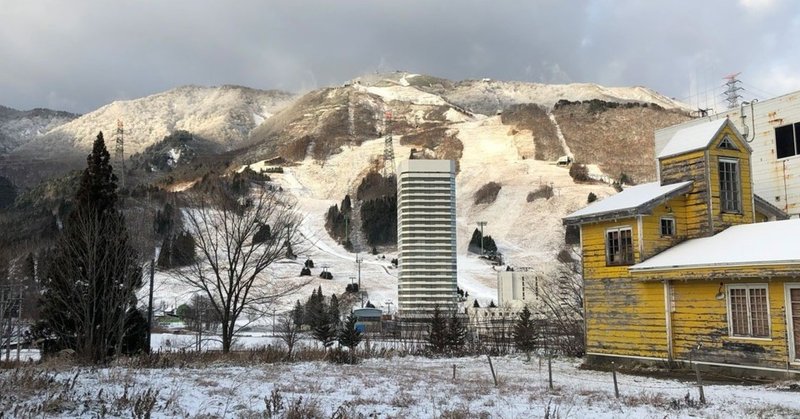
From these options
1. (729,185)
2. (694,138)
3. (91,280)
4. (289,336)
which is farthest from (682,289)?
(91,280)

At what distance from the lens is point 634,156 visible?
138 meters

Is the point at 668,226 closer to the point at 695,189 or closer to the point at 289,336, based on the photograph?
the point at 695,189

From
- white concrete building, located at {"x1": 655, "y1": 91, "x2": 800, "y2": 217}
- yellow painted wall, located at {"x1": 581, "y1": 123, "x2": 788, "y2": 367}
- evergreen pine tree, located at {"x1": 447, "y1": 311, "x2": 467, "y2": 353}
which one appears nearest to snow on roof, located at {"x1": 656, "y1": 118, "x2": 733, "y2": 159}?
yellow painted wall, located at {"x1": 581, "y1": 123, "x2": 788, "y2": 367}

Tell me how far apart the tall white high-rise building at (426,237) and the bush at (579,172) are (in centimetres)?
3925

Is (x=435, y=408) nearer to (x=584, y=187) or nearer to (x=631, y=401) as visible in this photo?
(x=631, y=401)

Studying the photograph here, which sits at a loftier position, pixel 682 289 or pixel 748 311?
pixel 682 289

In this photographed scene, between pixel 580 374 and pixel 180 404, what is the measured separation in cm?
1417

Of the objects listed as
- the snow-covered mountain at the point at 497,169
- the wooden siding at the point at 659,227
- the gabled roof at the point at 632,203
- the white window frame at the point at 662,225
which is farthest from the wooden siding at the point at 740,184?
the snow-covered mountain at the point at 497,169

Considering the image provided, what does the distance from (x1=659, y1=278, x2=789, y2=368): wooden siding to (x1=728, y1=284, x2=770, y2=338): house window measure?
148mm

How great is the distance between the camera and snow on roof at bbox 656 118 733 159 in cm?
2283

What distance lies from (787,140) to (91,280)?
29.2 m

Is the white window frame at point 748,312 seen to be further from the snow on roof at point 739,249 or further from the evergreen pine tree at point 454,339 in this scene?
the evergreen pine tree at point 454,339

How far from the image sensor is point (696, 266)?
1961cm

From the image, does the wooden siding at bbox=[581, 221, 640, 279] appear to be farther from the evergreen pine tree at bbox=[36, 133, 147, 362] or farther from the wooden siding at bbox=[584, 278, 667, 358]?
the evergreen pine tree at bbox=[36, 133, 147, 362]
